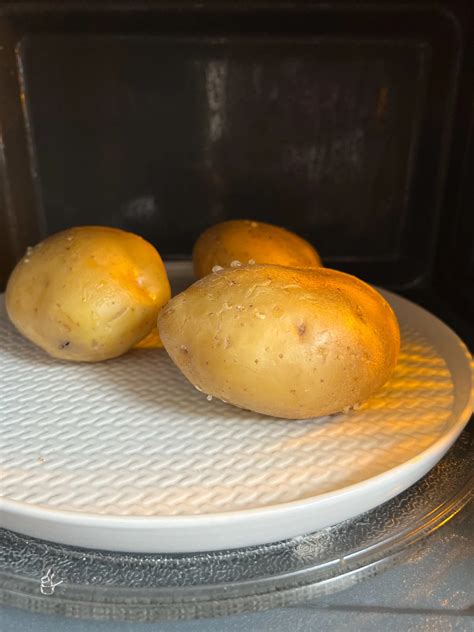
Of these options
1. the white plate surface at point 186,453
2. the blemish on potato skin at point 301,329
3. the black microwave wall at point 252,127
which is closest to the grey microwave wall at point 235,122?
the black microwave wall at point 252,127

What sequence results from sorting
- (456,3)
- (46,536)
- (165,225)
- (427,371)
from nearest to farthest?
(46,536) → (427,371) → (456,3) → (165,225)

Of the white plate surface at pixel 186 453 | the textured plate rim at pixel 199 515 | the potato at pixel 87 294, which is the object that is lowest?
the white plate surface at pixel 186 453

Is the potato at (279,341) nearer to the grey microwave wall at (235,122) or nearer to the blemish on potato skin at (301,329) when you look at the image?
the blemish on potato skin at (301,329)

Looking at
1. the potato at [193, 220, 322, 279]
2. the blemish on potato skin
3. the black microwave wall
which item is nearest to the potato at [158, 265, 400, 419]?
the blemish on potato skin

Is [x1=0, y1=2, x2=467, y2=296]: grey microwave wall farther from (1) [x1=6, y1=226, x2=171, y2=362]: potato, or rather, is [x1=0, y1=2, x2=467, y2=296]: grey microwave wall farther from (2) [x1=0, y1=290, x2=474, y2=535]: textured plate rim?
(2) [x1=0, y1=290, x2=474, y2=535]: textured plate rim

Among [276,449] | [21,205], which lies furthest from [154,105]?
[276,449]

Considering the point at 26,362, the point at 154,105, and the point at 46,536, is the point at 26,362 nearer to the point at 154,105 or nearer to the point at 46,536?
the point at 46,536

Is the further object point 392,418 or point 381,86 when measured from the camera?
point 381,86

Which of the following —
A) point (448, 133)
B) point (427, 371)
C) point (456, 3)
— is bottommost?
point (427, 371)
